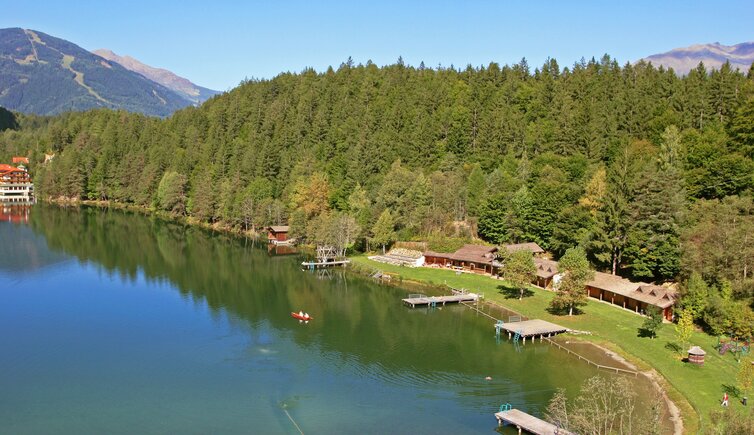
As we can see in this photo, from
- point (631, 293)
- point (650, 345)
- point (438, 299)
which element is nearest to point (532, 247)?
point (438, 299)

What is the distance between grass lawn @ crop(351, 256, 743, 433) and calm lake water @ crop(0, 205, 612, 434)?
5.24 m

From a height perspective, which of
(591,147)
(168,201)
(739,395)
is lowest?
(739,395)

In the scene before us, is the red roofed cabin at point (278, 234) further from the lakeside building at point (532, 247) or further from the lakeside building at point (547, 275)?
the lakeside building at point (547, 275)

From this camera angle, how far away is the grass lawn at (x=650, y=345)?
121ft

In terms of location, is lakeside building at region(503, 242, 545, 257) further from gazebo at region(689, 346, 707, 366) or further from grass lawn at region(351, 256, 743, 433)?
gazebo at region(689, 346, 707, 366)

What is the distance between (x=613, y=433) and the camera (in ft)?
104

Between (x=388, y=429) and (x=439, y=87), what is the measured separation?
4123 inches

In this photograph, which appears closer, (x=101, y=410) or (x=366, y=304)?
(x=101, y=410)

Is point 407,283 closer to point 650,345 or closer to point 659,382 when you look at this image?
point 650,345

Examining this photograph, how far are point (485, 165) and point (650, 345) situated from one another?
59.0m

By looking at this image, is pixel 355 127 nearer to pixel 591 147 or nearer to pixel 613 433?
pixel 591 147

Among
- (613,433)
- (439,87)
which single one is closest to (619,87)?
(439,87)

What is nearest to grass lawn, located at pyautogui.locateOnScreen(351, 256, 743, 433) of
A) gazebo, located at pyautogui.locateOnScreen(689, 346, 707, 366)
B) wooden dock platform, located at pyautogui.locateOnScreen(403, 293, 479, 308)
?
gazebo, located at pyautogui.locateOnScreen(689, 346, 707, 366)

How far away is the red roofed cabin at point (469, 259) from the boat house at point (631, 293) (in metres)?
14.1
